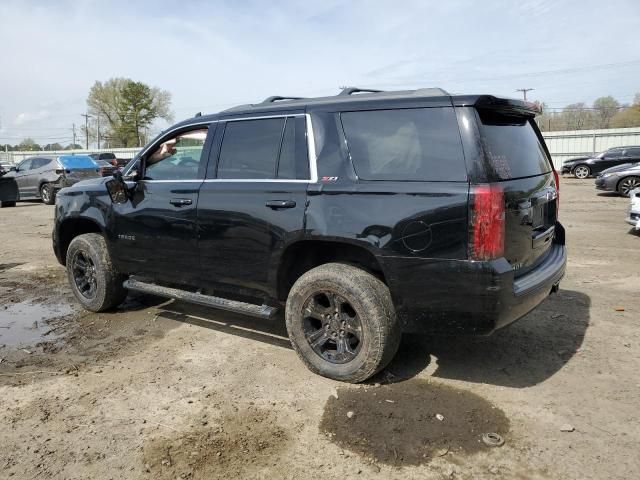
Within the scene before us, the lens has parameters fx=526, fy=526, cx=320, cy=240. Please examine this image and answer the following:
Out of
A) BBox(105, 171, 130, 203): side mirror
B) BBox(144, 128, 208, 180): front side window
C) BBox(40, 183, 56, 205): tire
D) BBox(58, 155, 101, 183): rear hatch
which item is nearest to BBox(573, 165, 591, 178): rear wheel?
BBox(58, 155, 101, 183): rear hatch

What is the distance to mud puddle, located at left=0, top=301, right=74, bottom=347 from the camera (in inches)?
191

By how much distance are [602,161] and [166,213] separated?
2433 cm

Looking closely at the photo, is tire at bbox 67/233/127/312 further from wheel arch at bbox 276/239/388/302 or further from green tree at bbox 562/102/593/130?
green tree at bbox 562/102/593/130

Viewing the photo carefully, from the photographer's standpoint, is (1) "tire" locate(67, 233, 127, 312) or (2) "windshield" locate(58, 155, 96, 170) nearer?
(1) "tire" locate(67, 233, 127, 312)

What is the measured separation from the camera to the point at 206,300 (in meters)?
4.47

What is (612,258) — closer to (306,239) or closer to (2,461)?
(306,239)

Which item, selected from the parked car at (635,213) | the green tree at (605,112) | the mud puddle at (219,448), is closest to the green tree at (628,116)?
the green tree at (605,112)

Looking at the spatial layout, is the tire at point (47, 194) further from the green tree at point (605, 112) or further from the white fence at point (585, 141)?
the green tree at point (605, 112)

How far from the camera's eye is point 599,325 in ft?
15.9

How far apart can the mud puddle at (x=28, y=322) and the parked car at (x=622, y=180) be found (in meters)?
16.0

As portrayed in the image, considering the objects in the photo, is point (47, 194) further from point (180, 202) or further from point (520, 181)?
point (520, 181)

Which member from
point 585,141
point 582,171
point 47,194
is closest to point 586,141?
point 585,141

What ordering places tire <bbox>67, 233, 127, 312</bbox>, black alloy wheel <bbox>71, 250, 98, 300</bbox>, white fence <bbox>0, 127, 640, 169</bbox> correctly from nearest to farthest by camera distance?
tire <bbox>67, 233, 127, 312</bbox> < black alloy wheel <bbox>71, 250, 98, 300</bbox> < white fence <bbox>0, 127, 640, 169</bbox>

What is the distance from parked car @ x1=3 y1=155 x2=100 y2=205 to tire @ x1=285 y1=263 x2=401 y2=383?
1583cm
